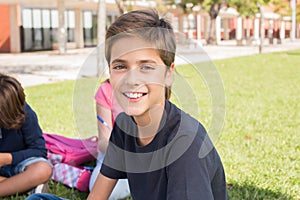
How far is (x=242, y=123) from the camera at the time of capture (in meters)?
5.64

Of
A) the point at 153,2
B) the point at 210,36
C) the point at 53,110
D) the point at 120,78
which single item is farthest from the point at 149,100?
the point at 210,36

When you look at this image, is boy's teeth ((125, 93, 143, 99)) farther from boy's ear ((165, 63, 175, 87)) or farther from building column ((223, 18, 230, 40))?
building column ((223, 18, 230, 40))

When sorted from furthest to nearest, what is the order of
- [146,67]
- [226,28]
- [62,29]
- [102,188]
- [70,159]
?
[226,28], [62,29], [70,159], [102,188], [146,67]

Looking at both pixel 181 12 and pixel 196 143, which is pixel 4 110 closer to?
pixel 196 143

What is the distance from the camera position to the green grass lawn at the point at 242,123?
1.99m

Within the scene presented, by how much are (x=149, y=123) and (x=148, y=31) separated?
0.33 metres

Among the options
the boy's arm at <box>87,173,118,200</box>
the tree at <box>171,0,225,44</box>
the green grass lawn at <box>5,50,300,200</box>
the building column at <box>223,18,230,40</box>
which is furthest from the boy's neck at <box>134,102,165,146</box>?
the building column at <box>223,18,230,40</box>

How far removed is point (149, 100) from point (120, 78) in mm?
120

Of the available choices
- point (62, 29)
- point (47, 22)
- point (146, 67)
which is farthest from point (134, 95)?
point (47, 22)

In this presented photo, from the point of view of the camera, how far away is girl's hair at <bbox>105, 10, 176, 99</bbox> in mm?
1600

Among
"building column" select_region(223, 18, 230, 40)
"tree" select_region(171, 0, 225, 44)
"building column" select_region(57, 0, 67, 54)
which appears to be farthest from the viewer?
"building column" select_region(223, 18, 230, 40)

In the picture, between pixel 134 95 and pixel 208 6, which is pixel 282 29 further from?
pixel 134 95

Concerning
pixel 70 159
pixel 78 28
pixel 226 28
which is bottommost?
pixel 70 159

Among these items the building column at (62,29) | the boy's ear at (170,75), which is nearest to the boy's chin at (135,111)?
the boy's ear at (170,75)
